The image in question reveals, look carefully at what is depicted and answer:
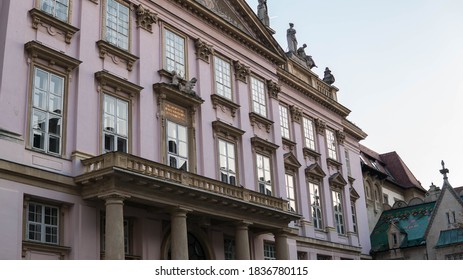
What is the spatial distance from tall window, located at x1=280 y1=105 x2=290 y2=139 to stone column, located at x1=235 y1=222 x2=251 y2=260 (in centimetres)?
1047

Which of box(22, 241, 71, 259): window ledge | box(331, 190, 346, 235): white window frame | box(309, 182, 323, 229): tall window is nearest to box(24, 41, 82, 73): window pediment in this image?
box(22, 241, 71, 259): window ledge

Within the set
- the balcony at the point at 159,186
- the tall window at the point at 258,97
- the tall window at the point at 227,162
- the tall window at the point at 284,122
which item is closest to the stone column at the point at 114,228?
the balcony at the point at 159,186

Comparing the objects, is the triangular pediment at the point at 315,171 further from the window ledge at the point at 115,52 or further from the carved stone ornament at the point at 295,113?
the window ledge at the point at 115,52

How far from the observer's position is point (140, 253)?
2325 centimetres

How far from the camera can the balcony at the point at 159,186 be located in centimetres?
2079

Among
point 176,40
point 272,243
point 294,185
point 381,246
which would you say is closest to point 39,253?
point 176,40

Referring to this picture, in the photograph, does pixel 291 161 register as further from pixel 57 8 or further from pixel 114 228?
pixel 57 8

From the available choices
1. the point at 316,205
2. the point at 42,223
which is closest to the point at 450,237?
the point at 316,205

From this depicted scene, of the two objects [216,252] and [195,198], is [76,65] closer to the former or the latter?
[195,198]

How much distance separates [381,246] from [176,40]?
23.4 meters

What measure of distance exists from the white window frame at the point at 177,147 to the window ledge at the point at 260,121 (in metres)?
5.55

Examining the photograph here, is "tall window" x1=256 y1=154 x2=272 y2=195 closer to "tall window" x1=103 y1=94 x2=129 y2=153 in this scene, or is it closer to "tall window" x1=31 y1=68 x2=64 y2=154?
"tall window" x1=103 y1=94 x2=129 y2=153

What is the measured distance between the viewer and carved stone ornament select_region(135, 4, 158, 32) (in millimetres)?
26312

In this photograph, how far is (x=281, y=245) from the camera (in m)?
28.8
